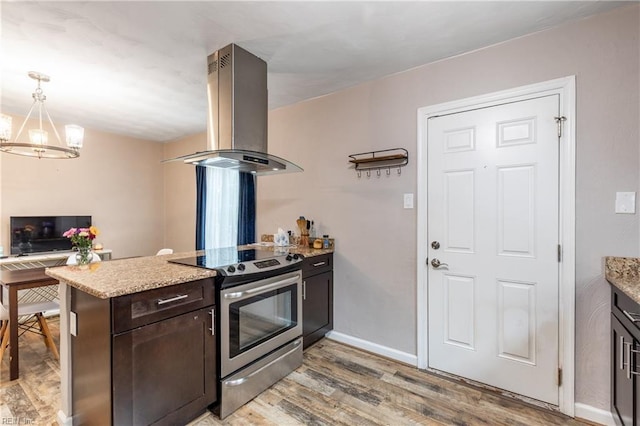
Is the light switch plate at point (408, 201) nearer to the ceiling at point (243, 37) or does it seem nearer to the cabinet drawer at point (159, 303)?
the ceiling at point (243, 37)

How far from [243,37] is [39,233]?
12.6ft

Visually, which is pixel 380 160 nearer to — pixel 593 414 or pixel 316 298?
pixel 316 298

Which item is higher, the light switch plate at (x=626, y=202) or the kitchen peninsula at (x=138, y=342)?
the light switch plate at (x=626, y=202)

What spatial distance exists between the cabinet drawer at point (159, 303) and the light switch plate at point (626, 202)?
2538 mm

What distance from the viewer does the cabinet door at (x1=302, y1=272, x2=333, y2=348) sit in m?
2.64

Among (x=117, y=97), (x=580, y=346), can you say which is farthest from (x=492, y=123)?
(x=117, y=97)

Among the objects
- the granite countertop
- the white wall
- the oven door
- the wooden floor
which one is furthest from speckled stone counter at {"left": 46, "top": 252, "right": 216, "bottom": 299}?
the white wall

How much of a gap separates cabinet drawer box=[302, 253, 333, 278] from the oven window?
10.3 inches

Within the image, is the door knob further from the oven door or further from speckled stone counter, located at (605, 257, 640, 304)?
the oven door

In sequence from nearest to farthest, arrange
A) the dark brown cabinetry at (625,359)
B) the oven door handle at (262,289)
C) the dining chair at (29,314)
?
the dark brown cabinetry at (625,359) < the oven door handle at (262,289) < the dining chair at (29,314)

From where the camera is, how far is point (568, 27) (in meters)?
1.89

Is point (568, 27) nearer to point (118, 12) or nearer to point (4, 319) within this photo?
point (118, 12)

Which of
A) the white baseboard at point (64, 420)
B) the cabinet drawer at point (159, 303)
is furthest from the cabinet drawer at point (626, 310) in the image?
the white baseboard at point (64, 420)

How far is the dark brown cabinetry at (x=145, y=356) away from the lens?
4.66ft
